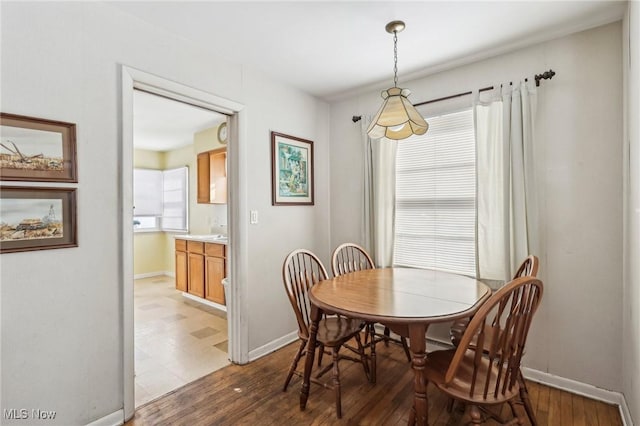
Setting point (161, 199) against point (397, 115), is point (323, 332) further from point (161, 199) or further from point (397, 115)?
point (161, 199)

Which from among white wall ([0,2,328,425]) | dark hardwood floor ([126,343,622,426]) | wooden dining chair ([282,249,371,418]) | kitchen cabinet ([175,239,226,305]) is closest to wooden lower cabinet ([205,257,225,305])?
kitchen cabinet ([175,239,226,305])

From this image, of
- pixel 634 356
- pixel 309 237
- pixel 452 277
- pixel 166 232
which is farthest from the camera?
pixel 166 232

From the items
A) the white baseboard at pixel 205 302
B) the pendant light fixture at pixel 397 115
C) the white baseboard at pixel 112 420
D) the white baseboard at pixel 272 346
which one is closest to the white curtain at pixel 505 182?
the pendant light fixture at pixel 397 115

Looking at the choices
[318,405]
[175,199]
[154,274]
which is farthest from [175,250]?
[318,405]

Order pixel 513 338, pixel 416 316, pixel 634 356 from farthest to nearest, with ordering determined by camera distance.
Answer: pixel 634 356
pixel 416 316
pixel 513 338

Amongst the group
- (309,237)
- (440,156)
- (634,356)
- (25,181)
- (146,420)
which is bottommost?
(146,420)

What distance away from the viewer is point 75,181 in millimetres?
1748

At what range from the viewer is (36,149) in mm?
1627

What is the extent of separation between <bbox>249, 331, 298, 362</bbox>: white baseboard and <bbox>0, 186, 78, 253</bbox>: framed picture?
1.64 meters

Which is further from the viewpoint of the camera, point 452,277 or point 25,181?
point 452,277

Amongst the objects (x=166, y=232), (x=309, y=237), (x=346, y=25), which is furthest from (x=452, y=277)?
(x=166, y=232)

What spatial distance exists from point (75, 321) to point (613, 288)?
131 inches

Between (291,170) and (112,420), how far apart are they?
2318 mm

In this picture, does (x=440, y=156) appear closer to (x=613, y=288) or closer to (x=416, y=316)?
(x=613, y=288)
